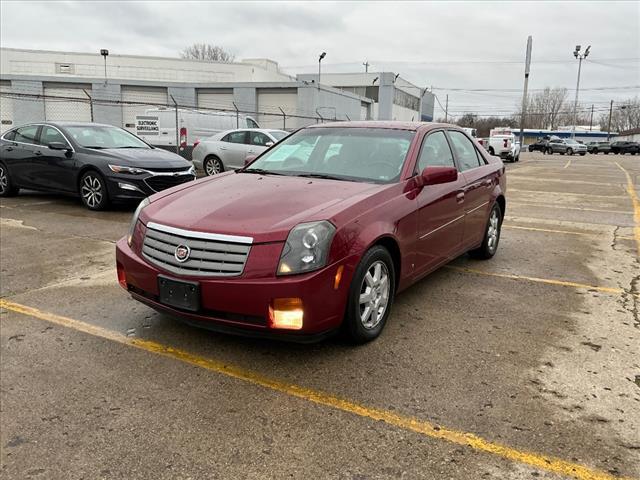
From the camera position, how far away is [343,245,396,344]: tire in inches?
134

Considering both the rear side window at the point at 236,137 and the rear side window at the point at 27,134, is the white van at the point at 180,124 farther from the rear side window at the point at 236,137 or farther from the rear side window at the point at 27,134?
the rear side window at the point at 27,134

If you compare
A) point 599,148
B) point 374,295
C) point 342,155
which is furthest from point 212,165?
point 599,148

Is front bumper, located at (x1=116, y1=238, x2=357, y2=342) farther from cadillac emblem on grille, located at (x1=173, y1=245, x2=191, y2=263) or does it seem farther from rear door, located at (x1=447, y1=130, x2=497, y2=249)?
rear door, located at (x1=447, y1=130, x2=497, y2=249)

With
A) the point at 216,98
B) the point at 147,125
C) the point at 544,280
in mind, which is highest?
the point at 216,98

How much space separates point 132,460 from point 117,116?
32.0 m

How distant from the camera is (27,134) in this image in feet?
32.1

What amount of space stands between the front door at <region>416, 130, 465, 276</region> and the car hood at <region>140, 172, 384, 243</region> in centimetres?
57

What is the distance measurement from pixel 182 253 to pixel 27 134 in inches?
320

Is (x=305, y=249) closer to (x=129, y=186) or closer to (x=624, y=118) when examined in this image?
(x=129, y=186)

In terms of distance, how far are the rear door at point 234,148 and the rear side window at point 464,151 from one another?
28.9 ft

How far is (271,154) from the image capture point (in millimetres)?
4992

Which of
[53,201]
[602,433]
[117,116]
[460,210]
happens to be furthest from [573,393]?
[117,116]

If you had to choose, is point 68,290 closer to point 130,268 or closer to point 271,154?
point 130,268

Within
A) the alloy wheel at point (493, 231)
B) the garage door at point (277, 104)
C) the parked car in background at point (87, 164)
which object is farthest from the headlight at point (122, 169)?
the garage door at point (277, 104)
